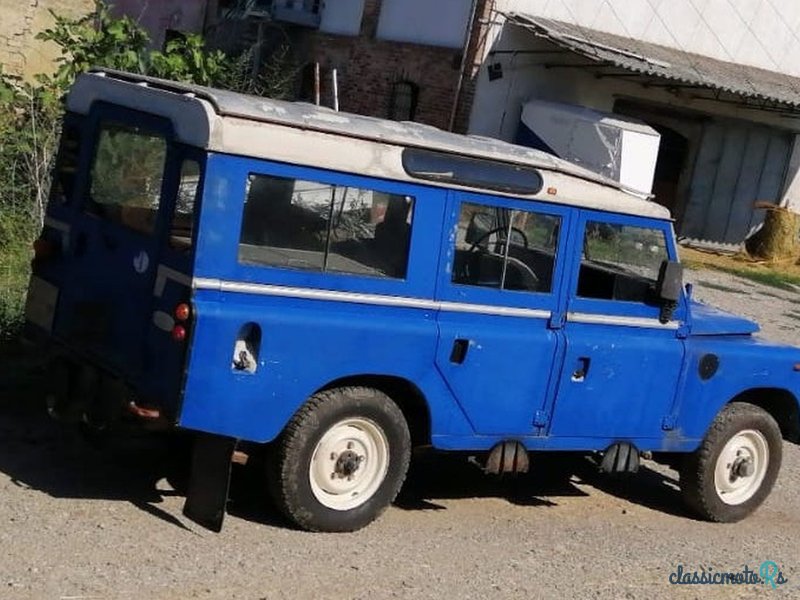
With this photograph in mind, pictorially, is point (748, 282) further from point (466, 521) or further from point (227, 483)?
point (227, 483)

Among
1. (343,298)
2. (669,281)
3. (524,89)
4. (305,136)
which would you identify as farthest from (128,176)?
(524,89)

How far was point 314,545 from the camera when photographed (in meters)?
6.61

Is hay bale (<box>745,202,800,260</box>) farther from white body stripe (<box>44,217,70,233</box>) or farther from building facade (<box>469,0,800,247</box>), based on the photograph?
white body stripe (<box>44,217,70,233</box>)

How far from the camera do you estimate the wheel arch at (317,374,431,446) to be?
22.2 ft

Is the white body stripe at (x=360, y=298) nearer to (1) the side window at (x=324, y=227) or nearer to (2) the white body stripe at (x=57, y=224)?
(1) the side window at (x=324, y=227)

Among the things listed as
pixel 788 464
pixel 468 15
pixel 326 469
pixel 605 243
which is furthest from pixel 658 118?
pixel 326 469

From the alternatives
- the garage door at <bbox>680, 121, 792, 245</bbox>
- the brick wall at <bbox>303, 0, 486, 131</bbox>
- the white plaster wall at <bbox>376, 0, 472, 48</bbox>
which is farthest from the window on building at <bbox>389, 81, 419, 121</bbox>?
the garage door at <bbox>680, 121, 792, 245</bbox>

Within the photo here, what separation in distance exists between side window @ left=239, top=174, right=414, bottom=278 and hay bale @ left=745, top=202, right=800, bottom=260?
1837 centimetres

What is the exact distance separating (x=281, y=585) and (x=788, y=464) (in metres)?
5.53

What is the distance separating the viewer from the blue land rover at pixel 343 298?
6242 mm

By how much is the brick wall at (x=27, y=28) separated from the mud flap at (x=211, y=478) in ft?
62.8

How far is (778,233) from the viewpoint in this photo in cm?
2388

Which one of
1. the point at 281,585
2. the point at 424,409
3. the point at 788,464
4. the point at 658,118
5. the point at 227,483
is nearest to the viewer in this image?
the point at 281,585

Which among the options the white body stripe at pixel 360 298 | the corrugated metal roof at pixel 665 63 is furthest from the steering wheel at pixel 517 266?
the corrugated metal roof at pixel 665 63
